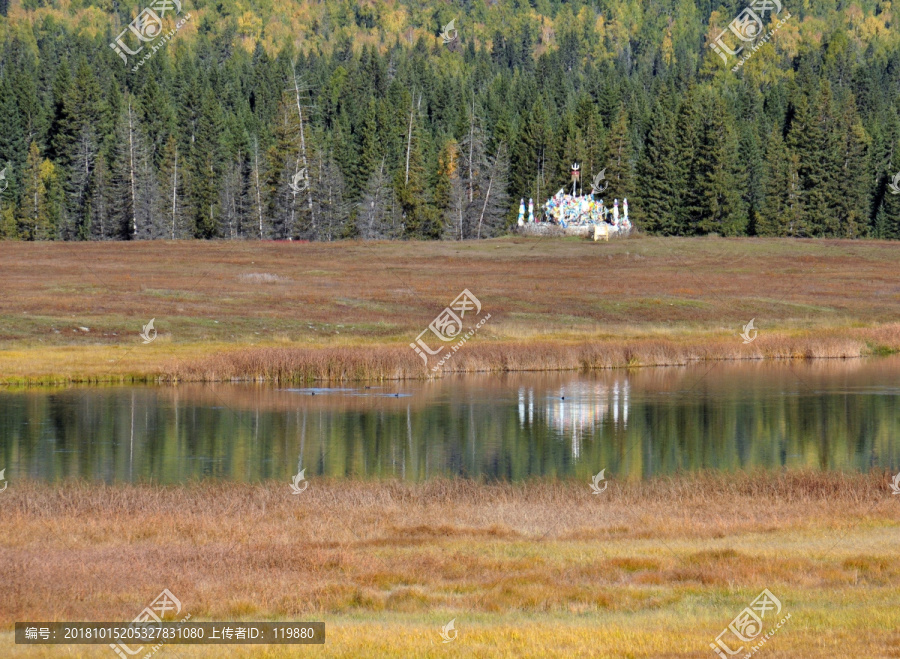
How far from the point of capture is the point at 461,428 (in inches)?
1709

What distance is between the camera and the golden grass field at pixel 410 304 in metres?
59.1

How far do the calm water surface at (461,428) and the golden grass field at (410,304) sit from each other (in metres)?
3.66

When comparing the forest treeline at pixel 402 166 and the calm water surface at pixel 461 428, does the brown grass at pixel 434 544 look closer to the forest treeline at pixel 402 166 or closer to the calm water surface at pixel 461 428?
the calm water surface at pixel 461 428

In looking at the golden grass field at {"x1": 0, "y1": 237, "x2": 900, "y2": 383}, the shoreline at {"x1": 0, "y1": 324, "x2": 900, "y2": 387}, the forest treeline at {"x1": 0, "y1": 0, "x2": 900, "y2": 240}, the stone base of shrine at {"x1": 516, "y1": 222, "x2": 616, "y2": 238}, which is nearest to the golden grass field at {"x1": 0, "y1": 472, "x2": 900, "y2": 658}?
the shoreline at {"x1": 0, "y1": 324, "x2": 900, "y2": 387}

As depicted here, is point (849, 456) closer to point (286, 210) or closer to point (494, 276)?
point (494, 276)

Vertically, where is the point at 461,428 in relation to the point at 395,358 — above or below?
below

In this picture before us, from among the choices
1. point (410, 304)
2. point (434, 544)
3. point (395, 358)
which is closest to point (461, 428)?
point (395, 358)

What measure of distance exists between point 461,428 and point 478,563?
2294 cm

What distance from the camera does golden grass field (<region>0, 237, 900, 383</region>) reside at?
59.1 metres

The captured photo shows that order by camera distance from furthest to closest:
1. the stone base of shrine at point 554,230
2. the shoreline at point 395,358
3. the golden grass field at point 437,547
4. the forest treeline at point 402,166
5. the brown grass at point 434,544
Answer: the forest treeline at point 402,166, the stone base of shrine at point 554,230, the shoreline at point 395,358, the brown grass at point 434,544, the golden grass field at point 437,547

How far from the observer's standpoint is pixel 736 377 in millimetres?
59156

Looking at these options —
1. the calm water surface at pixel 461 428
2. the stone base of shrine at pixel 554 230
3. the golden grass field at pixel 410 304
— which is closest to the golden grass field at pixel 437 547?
the golden grass field at pixel 410 304

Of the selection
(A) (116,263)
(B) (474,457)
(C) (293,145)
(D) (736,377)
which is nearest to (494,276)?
(A) (116,263)

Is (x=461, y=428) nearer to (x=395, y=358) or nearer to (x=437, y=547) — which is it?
(x=395, y=358)
